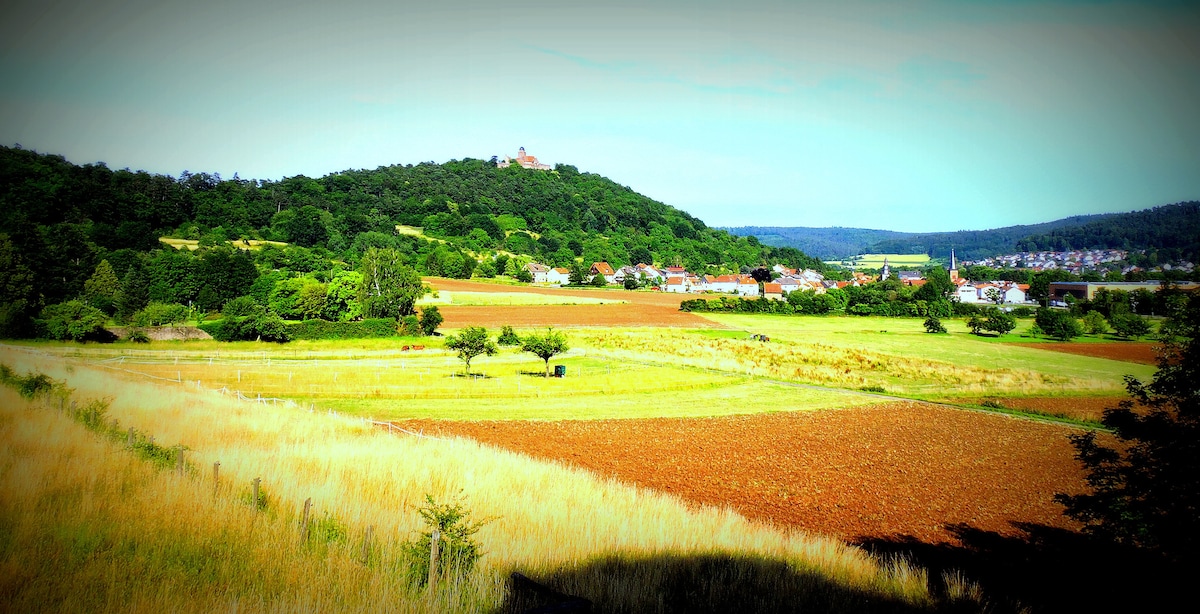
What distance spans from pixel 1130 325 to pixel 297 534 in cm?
8343

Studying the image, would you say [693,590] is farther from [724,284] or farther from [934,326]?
[724,284]

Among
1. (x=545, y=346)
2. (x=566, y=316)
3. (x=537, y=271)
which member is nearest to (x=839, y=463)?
(x=545, y=346)

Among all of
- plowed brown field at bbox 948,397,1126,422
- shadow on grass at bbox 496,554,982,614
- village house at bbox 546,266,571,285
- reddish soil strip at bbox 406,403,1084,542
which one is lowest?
plowed brown field at bbox 948,397,1126,422

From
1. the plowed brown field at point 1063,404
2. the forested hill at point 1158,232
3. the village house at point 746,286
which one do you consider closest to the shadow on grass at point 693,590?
the plowed brown field at point 1063,404

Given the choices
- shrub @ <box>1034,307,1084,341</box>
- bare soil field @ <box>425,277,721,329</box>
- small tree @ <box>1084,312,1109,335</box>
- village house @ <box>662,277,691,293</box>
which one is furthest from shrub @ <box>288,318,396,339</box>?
village house @ <box>662,277,691,293</box>

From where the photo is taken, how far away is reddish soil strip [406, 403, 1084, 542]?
1855 cm

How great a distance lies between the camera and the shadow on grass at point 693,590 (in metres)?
7.57

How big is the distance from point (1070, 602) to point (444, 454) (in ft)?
46.7

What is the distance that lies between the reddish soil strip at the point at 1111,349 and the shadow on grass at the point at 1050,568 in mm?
49363

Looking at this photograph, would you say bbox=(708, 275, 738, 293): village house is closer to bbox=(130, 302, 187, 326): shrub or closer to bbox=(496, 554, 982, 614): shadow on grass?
bbox=(130, 302, 187, 326): shrub

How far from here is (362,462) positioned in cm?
1495

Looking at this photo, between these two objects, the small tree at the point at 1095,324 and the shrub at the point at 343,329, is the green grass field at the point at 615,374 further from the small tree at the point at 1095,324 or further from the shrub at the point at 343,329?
the small tree at the point at 1095,324

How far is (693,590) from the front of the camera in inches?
336

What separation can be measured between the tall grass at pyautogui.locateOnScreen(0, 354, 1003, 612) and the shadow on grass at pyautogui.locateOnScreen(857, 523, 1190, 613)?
3031mm
